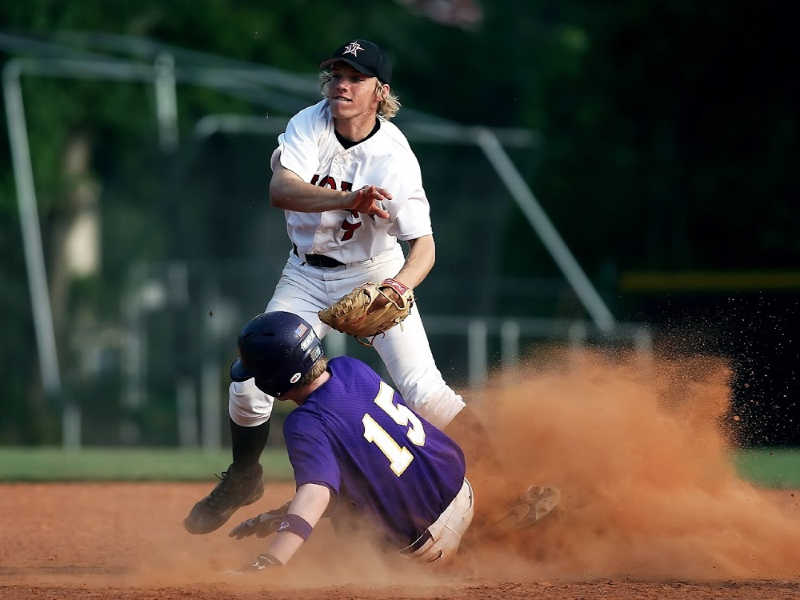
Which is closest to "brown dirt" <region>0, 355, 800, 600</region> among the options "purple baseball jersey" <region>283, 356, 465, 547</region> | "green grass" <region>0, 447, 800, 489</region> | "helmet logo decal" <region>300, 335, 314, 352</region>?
"purple baseball jersey" <region>283, 356, 465, 547</region>

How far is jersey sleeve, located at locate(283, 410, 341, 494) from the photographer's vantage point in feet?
15.3

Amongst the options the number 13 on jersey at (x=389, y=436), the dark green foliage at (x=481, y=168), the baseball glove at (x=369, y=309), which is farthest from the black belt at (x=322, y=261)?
the dark green foliage at (x=481, y=168)

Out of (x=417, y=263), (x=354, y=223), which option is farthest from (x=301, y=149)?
(x=417, y=263)

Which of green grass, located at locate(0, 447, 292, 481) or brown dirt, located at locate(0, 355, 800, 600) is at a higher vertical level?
brown dirt, located at locate(0, 355, 800, 600)

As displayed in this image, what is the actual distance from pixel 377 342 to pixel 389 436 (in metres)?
0.97

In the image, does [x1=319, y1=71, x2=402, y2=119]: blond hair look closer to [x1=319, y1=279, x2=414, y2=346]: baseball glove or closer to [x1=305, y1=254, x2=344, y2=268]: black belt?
[x1=305, y1=254, x2=344, y2=268]: black belt

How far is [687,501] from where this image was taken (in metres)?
5.83

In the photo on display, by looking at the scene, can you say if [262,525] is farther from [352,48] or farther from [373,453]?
[352,48]

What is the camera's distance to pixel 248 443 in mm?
6043

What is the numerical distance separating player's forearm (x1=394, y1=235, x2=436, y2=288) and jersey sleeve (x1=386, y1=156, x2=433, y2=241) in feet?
0.13

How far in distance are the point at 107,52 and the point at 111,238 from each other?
524 inches

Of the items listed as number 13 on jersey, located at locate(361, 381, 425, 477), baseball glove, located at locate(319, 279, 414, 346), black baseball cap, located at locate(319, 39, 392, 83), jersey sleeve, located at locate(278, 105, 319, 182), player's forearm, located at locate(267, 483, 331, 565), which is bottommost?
player's forearm, located at locate(267, 483, 331, 565)

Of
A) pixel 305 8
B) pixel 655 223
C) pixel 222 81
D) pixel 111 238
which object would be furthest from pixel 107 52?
pixel 111 238

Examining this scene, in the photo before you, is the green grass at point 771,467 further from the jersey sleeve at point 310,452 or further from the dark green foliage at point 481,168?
the dark green foliage at point 481,168
